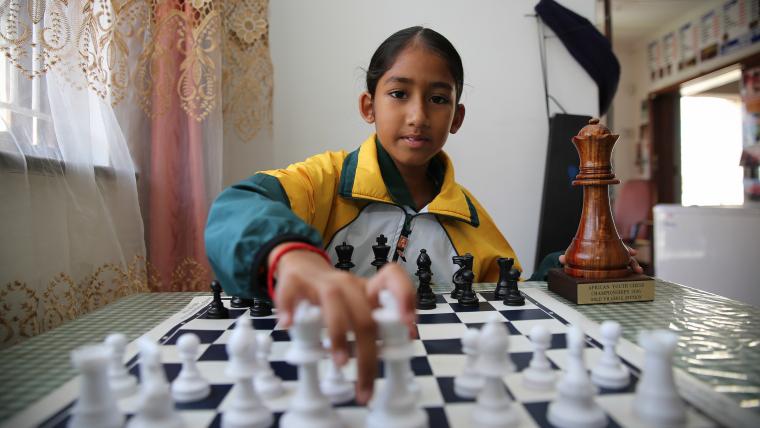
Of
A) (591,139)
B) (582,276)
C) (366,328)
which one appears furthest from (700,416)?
(591,139)

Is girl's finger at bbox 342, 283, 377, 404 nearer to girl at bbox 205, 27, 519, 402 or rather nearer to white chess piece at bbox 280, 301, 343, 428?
white chess piece at bbox 280, 301, 343, 428

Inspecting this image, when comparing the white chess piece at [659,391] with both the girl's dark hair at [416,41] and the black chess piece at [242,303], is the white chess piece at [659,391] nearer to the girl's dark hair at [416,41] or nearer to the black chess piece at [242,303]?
the black chess piece at [242,303]

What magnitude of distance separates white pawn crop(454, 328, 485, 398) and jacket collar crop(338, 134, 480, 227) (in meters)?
0.73

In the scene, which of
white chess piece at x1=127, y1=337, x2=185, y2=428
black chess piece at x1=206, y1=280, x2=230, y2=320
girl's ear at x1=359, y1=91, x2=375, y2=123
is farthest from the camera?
girl's ear at x1=359, y1=91, x2=375, y2=123

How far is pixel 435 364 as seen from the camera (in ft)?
2.09

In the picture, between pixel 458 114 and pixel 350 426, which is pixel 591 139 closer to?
pixel 458 114

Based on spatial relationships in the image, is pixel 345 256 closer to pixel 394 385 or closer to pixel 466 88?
pixel 394 385

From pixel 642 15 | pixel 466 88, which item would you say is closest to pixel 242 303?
pixel 466 88

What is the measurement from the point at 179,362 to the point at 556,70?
207 centimetres

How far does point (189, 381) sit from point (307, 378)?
167 mm

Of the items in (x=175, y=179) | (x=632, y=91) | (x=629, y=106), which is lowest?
(x=175, y=179)

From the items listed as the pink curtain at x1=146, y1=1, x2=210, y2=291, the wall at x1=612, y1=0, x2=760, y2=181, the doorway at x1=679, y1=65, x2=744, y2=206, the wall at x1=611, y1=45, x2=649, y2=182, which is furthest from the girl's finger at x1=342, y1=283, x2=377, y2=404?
the wall at x1=611, y1=45, x2=649, y2=182

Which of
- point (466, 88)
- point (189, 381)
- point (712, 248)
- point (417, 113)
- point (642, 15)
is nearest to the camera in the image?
point (189, 381)

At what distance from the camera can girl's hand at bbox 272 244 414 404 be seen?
0.48m
